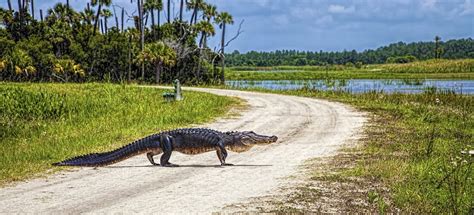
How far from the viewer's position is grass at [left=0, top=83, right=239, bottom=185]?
44.3 feet

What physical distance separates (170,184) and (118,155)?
6.17ft

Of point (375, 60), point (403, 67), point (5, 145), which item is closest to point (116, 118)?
point (5, 145)

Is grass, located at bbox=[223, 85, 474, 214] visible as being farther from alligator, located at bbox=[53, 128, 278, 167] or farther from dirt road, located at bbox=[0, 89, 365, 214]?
alligator, located at bbox=[53, 128, 278, 167]

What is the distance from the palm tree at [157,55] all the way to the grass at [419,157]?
27421 mm

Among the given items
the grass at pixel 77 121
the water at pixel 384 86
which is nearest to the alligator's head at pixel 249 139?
the grass at pixel 77 121

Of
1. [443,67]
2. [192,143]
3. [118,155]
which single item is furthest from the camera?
[443,67]

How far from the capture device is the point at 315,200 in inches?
364

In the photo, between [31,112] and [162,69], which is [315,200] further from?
[162,69]

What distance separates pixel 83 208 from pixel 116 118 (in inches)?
519

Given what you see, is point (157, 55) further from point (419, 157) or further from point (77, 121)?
point (419, 157)

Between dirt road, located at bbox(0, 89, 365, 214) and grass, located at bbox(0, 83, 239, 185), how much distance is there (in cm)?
129

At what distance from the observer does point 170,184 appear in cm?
1031

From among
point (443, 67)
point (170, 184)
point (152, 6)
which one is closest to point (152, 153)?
point (170, 184)

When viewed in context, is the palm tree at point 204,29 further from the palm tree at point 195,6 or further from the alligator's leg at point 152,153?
the alligator's leg at point 152,153
